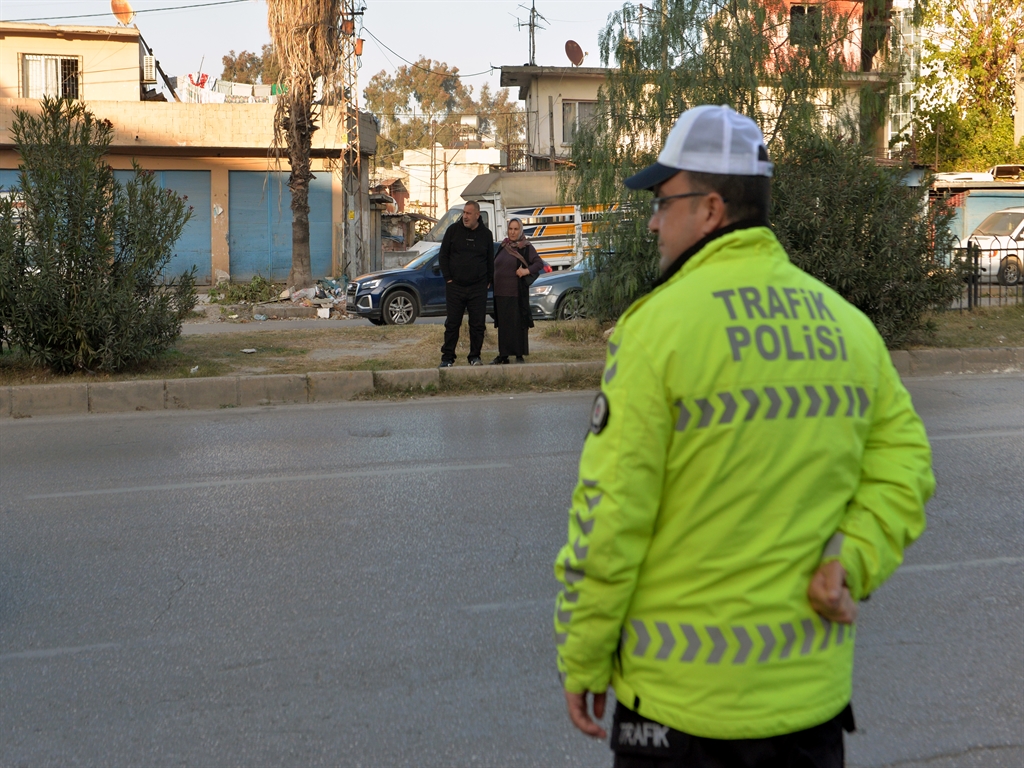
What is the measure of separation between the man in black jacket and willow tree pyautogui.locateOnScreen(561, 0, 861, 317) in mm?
2402

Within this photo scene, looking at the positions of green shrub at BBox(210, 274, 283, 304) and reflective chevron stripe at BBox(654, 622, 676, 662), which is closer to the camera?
reflective chevron stripe at BBox(654, 622, 676, 662)

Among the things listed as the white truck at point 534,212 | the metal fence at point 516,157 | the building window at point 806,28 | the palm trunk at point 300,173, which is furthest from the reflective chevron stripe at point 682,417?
the metal fence at point 516,157

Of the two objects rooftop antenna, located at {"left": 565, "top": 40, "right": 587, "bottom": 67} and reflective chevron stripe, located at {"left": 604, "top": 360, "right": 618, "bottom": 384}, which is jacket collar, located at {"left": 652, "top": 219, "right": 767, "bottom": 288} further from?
rooftop antenna, located at {"left": 565, "top": 40, "right": 587, "bottom": 67}

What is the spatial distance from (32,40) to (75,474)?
27.3 m

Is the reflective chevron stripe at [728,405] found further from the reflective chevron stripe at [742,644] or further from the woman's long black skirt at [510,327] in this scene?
the woman's long black skirt at [510,327]

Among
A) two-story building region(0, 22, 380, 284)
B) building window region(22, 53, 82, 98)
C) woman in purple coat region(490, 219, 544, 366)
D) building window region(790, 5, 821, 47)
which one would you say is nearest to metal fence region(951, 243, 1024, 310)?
building window region(790, 5, 821, 47)

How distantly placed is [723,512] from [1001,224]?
27.7 m

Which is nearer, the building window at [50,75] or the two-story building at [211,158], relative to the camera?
the two-story building at [211,158]

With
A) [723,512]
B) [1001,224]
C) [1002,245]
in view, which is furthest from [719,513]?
[1001,224]

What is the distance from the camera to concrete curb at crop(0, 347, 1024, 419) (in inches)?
400

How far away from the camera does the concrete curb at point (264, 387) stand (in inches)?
400

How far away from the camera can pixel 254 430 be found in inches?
361

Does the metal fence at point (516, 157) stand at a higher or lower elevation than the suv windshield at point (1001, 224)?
higher

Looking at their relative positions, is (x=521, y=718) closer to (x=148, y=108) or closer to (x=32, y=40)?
(x=148, y=108)
